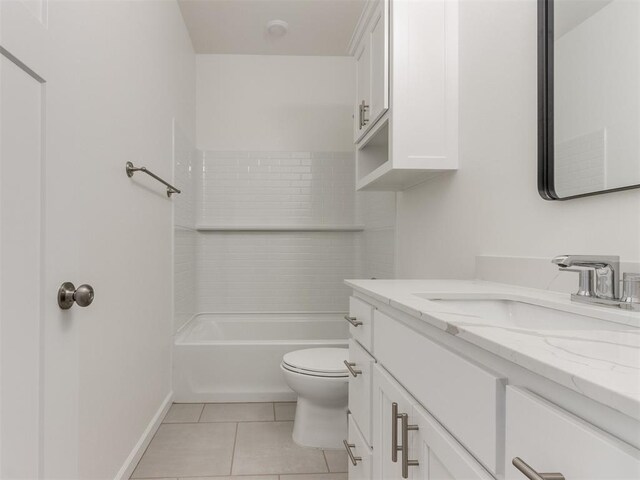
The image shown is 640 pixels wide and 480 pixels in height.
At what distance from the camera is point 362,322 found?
141 cm

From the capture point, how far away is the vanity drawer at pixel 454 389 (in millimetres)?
610

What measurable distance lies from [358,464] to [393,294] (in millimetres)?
664

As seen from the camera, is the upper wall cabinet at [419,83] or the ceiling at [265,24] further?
the ceiling at [265,24]

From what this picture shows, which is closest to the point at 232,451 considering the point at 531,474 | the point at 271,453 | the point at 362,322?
the point at 271,453

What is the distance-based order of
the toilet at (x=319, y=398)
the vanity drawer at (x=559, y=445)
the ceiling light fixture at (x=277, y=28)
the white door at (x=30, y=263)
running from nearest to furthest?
the vanity drawer at (x=559, y=445) < the white door at (x=30, y=263) < the toilet at (x=319, y=398) < the ceiling light fixture at (x=277, y=28)

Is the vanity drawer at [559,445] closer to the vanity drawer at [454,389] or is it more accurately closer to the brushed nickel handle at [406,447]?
the vanity drawer at [454,389]

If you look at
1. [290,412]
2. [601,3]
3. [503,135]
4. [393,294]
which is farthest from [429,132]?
[290,412]

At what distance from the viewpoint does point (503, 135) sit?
1.52 metres

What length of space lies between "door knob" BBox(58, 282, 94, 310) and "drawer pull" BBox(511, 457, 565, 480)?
0.82 metres

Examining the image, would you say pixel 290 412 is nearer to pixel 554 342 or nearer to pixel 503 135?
pixel 503 135

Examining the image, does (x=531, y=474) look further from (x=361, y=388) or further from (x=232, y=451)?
(x=232, y=451)

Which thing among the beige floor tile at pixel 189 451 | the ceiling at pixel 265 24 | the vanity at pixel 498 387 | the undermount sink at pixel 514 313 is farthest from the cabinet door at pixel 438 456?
the ceiling at pixel 265 24

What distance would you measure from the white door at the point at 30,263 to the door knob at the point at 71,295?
16 mm

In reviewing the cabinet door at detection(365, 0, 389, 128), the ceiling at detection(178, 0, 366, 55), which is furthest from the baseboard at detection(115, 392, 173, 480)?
the ceiling at detection(178, 0, 366, 55)
